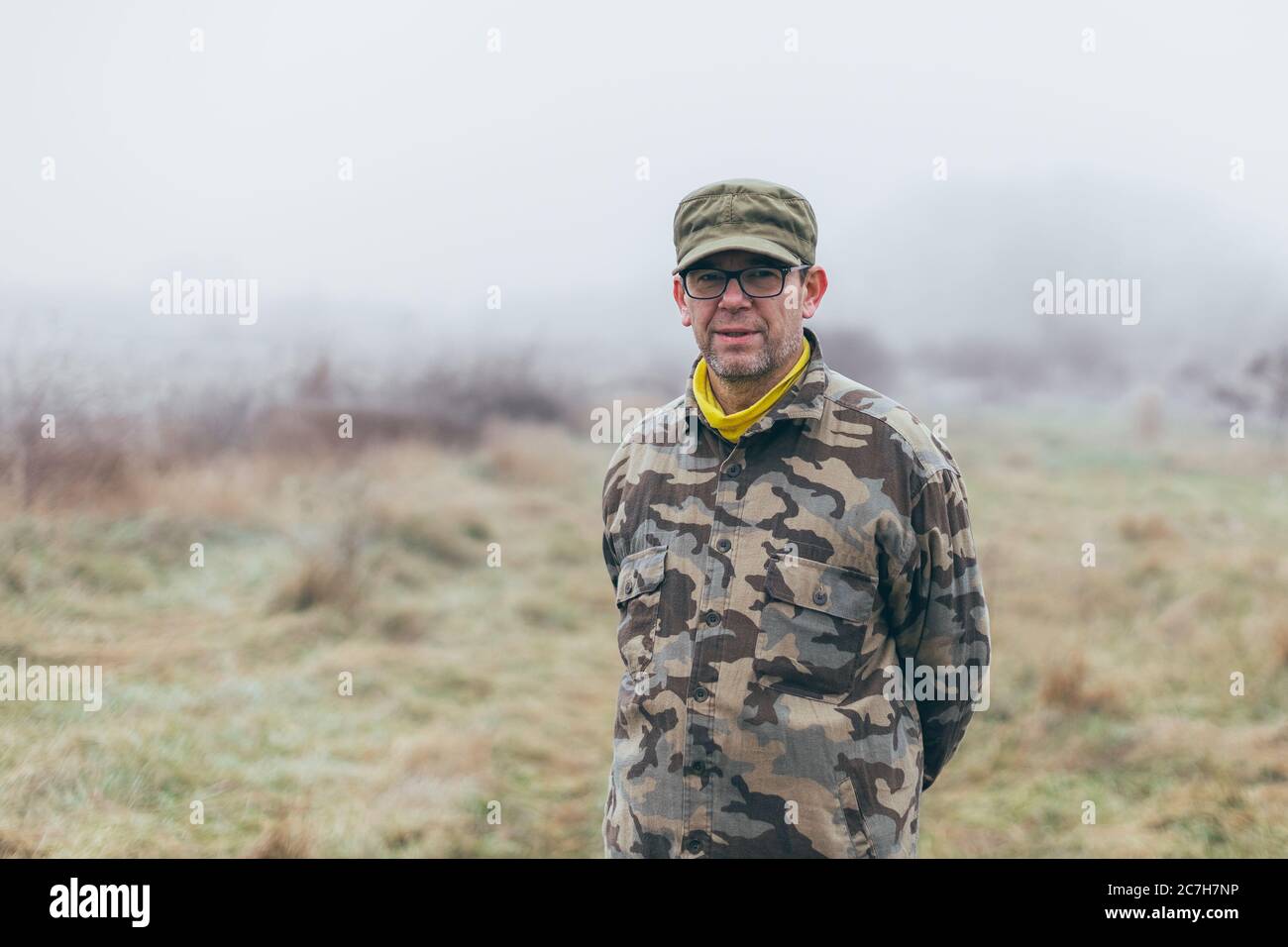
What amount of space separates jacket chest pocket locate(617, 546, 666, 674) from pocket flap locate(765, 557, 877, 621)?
28 cm

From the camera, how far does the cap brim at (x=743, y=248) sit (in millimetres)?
2398

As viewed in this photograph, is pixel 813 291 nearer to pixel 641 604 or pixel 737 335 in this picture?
pixel 737 335

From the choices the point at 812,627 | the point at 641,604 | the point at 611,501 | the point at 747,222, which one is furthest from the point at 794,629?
the point at 747,222

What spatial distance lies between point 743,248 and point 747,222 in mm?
98

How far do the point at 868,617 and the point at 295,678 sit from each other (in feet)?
16.5

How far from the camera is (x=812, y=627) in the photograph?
2.35 metres

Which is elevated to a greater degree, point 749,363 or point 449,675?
point 749,363

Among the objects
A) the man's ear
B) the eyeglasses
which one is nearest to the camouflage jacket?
the man's ear

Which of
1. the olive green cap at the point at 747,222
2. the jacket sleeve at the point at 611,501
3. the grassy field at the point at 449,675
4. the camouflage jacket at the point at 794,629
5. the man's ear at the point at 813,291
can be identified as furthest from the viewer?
the grassy field at the point at 449,675

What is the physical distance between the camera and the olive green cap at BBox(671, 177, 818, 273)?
2.43 metres

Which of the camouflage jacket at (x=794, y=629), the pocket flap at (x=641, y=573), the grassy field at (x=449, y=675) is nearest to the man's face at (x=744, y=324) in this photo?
the camouflage jacket at (x=794, y=629)

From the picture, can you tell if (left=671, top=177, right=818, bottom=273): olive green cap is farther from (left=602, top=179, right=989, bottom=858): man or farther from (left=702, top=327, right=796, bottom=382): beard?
(left=702, top=327, right=796, bottom=382): beard

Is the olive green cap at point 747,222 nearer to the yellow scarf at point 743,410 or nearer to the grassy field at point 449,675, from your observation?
the yellow scarf at point 743,410
